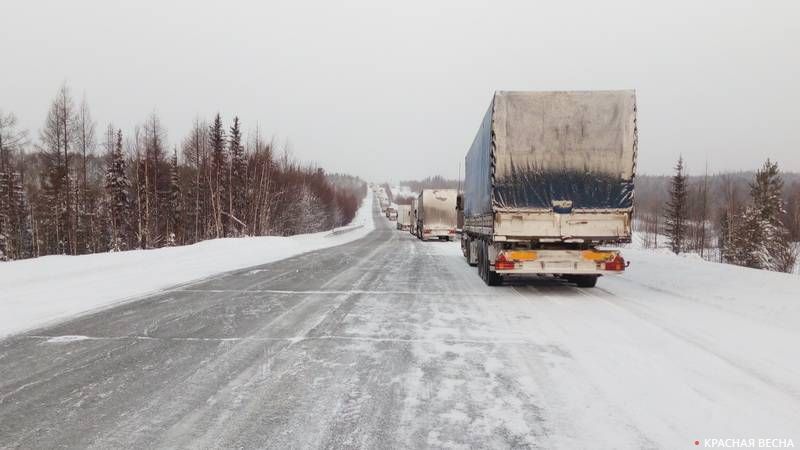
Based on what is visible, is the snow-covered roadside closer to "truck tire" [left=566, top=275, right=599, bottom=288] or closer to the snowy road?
the snowy road

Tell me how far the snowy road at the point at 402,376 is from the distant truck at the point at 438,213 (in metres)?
21.8

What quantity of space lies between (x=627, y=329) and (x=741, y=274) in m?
6.08

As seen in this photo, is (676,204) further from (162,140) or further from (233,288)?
(162,140)

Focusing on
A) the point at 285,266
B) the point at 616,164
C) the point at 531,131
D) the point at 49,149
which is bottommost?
the point at 285,266

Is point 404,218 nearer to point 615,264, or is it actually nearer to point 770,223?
point 770,223

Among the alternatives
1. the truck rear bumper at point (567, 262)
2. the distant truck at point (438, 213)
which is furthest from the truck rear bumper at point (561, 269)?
the distant truck at point (438, 213)

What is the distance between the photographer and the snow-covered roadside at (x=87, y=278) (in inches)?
259

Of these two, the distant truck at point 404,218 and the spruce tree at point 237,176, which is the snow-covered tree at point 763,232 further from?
the spruce tree at point 237,176

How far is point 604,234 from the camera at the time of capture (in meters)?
8.00

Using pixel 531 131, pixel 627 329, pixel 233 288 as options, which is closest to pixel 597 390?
pixel 627 329

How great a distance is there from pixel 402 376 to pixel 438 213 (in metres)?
25.8

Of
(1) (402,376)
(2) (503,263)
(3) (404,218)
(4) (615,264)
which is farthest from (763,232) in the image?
(1) (402,376)

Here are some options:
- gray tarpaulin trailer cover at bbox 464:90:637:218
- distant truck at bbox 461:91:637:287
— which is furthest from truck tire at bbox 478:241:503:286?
gray tarpaulin trailer cover at bbox 464:90:637:218

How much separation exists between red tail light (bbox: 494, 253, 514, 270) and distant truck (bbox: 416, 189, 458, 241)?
20.3 metres
